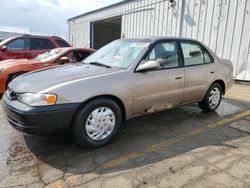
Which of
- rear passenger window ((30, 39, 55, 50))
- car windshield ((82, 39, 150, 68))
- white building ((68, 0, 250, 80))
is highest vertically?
white building ((68, 0, 250, 80))

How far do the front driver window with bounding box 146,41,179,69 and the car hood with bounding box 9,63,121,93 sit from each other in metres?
0.80

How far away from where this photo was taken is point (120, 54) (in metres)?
4.00

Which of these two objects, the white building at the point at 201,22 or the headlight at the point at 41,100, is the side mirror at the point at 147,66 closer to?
the headlight at the point at 41,100

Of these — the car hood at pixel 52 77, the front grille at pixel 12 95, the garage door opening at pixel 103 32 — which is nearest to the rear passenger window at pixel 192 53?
the car hood at pixel 52 77

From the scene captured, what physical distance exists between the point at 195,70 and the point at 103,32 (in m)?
17.2

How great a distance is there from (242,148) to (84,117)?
2334 millimetres

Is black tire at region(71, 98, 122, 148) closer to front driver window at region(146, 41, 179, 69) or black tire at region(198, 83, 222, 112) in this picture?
front driver window at region(146, 41, 179, 69)

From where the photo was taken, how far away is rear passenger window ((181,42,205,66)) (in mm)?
4371

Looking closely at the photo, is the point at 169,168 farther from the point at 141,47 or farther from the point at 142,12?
the point at 142,12

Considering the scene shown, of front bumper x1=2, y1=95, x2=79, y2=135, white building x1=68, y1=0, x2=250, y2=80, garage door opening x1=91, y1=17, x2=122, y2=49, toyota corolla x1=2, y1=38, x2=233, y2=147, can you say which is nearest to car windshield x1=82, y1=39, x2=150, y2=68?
toyota corolla x1=2, y1=38, x2=233, y2=147

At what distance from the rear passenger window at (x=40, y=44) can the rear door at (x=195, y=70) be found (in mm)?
5858

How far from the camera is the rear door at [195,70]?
4.33 meters

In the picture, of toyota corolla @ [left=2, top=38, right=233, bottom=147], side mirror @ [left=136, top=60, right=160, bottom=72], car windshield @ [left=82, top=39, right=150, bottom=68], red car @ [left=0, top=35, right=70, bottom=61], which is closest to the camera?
toyota corolla @ [left=2, top=38, right=233, bottom=147]

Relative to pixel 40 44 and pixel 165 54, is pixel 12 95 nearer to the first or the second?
pixel 165 54
